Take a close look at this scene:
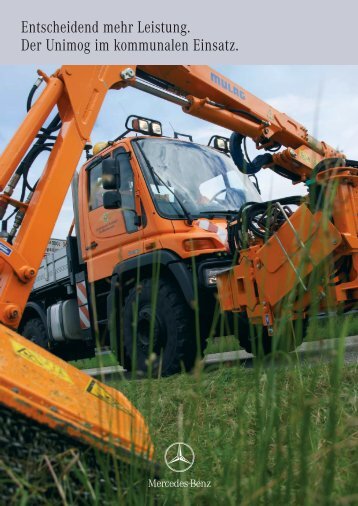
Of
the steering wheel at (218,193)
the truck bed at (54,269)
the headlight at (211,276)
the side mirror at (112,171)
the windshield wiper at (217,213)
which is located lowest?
the headlight at (211,276)

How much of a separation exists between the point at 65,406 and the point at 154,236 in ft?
9.24

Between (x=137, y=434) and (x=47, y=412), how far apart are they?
0.89ft

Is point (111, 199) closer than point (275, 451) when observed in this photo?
No

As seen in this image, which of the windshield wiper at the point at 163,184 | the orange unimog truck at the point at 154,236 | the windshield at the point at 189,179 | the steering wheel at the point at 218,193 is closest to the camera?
the orange unimog truck at the point at 154,236

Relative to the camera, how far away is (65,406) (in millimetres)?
1230

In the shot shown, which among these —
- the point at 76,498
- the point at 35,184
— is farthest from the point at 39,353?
the point at 35,184

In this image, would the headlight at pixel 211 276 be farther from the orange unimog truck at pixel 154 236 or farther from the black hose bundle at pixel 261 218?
the black hose bundle at pixel 261 218

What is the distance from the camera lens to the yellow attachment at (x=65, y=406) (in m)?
1.16

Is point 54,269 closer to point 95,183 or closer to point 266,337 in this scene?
point 95,183

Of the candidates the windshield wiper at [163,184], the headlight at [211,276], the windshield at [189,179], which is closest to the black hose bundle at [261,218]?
the headlight at [211,276]

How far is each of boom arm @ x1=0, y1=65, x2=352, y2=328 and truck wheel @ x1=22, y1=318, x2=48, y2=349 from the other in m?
2.38

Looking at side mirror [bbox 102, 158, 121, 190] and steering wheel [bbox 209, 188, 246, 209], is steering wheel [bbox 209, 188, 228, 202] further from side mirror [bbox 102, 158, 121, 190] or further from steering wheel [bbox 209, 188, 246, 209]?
side mirror [bbox 102, 158, 121, 190]

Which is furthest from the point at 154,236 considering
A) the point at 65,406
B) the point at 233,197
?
the point at 65,406

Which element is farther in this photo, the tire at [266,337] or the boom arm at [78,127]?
the boom arm at [78,127]
